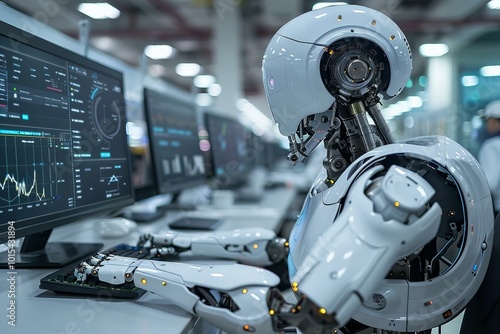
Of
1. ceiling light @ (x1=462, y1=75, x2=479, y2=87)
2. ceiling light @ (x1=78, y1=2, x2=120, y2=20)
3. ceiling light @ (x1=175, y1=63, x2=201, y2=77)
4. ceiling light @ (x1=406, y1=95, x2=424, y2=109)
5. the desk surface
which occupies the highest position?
ceiling light @ (x1=175, y1=63, x2=201, y2=77)

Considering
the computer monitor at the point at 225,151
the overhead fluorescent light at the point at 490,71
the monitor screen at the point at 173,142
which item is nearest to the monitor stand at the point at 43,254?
the monitor screen at the point at 173,142

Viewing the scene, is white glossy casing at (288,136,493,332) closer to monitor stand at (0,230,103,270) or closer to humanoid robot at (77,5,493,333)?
humanoid robot at (77,5,493,333)

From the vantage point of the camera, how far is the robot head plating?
83 centimetres

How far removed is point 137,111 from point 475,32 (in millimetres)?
5287

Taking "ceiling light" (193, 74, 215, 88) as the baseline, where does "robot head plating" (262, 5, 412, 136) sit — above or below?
below

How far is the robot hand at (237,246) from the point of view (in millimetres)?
1084

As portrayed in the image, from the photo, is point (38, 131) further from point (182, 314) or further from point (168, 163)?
point (168, 163)

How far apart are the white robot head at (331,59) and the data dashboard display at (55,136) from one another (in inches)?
19.8

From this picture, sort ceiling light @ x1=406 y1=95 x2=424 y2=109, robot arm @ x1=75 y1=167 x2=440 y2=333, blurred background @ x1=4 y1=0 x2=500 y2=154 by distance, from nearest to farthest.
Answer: robot arm @ x1=75 y1=167 x2=440 y2=333, ceiling light @ x1=406 y1=95 x2=424 y2=109, blurred background @ x1=4 y1=0 x2=500 y2=154

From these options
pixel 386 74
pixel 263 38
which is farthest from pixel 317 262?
pixel 263 38

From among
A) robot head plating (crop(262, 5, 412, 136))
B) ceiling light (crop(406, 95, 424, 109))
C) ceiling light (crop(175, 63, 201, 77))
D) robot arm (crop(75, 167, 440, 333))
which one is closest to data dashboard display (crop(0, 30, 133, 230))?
robot arm (crop(75, 167, 440, 333))

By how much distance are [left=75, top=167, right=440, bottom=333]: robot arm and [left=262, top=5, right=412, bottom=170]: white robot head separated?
9.3 inches

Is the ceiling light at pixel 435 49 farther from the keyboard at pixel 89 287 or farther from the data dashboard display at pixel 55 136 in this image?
the keyboard at pixel 89 287

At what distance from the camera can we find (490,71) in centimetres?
468
